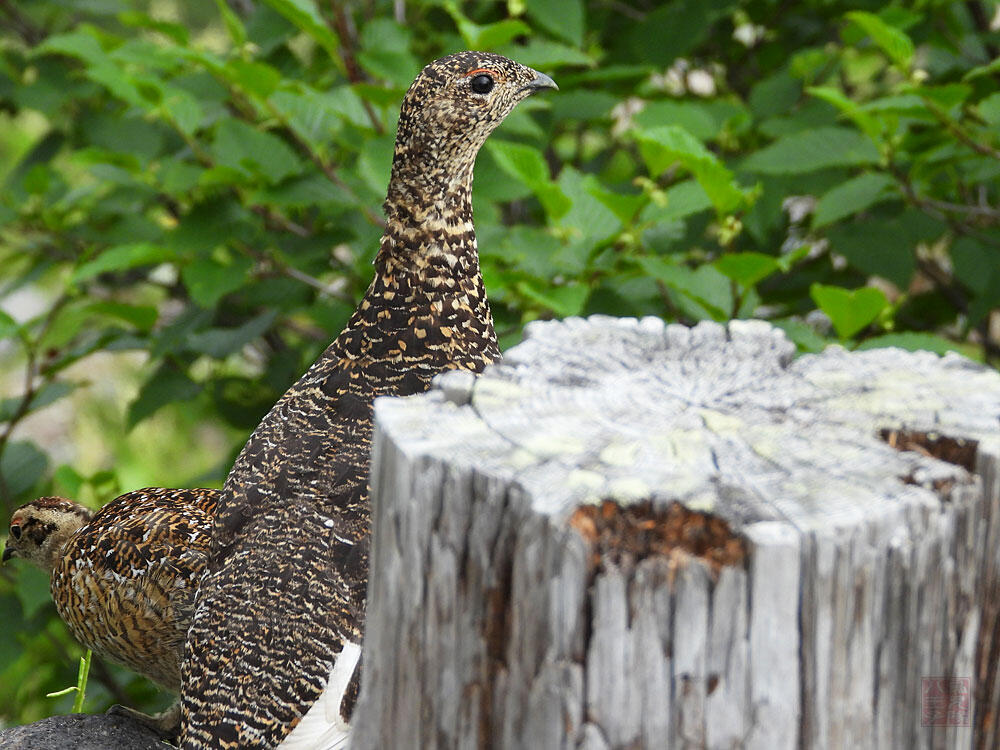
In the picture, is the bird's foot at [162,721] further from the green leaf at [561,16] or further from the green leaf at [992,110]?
the green leaf at [992,110]

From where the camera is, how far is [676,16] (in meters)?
3.83

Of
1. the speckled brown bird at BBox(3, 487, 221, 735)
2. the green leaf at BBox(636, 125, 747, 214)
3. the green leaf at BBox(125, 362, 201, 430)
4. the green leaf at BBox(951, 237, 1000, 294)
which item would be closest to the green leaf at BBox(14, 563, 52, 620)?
the speckled brown bird at BBox(3, 487, 221, 735)

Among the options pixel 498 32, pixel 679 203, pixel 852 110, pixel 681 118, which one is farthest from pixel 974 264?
pixel 498 32

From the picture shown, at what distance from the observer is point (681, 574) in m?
1.17

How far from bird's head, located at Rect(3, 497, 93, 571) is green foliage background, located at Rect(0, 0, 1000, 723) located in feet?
0.50

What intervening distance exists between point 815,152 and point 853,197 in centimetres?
18

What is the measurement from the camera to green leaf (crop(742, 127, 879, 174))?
10.5 feet

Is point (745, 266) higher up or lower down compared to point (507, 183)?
lower down

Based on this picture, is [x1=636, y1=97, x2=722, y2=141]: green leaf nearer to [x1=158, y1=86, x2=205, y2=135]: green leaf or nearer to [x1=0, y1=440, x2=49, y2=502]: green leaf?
[x1=158, y1=86, x2=205, y2=135]: green leaf

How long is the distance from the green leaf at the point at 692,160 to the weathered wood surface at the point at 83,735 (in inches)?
80.3

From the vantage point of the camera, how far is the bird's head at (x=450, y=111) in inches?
106

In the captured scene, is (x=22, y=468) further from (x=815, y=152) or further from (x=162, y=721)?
(x=815, y=152)

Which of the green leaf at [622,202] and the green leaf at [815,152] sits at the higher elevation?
the green leaf at [815,152]

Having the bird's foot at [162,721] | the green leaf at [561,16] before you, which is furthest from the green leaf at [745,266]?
the bird's foot at [162,721]
